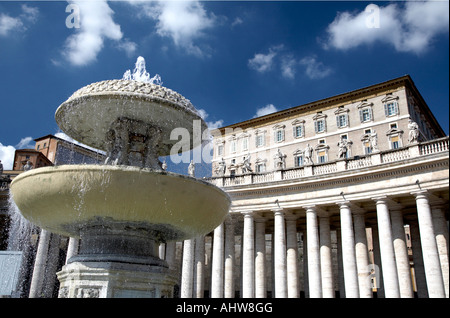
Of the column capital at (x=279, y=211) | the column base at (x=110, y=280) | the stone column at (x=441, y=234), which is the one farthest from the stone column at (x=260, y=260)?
the column base at (x=110, y=280)

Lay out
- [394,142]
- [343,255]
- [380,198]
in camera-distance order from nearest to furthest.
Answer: [380,198]
[343,255]
[394,142]

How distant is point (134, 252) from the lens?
11578 millimetres

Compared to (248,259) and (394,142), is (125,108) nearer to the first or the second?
(248,259)

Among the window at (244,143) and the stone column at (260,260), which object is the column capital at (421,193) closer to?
the stone column at (260,260)

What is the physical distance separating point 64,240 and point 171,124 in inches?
1356

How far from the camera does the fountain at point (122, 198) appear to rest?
9695 mm

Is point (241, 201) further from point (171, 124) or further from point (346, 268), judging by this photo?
point (171, 124)

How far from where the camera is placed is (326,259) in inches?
1226

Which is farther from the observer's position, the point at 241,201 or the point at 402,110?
the point at 402,110

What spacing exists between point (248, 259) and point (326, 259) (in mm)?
6058

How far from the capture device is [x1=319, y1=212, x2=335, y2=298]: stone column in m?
29.4

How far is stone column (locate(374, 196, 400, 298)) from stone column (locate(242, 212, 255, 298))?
9902 millimetres

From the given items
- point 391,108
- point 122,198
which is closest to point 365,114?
point 391,108
